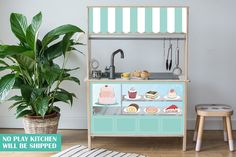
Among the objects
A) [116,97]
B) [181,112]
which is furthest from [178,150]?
[116,97]

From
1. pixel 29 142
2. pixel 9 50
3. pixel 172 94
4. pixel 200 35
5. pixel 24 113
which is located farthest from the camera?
pixel 200 35

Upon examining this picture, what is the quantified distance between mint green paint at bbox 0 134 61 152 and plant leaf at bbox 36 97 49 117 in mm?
352

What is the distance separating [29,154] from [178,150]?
4.32ft

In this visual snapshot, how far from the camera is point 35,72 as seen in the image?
3.87 metres

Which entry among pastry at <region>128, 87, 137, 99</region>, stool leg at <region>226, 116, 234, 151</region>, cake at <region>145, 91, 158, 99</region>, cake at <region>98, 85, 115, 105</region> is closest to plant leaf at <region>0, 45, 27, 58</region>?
cake at <region>98, 85, 115, 105</region>

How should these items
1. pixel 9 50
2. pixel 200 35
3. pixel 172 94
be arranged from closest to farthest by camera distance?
pixel 9 50 < pixel 172 94 < pixel 200 35

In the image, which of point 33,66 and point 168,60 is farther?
point 168,60

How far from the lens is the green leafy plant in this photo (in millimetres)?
3732

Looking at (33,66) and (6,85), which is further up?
Result: (33,66)

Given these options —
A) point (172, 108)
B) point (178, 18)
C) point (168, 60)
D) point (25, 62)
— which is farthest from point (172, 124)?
point (25, 62)

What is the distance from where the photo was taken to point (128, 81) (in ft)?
12.4

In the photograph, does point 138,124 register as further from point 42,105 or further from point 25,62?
point 25,62

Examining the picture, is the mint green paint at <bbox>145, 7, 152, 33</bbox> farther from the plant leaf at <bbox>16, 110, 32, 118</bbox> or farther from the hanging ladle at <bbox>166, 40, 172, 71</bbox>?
the plant leaf at <bbox>16, 110, 32, 118</bbox>

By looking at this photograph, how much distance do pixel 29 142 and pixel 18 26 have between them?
1127 millimetres
